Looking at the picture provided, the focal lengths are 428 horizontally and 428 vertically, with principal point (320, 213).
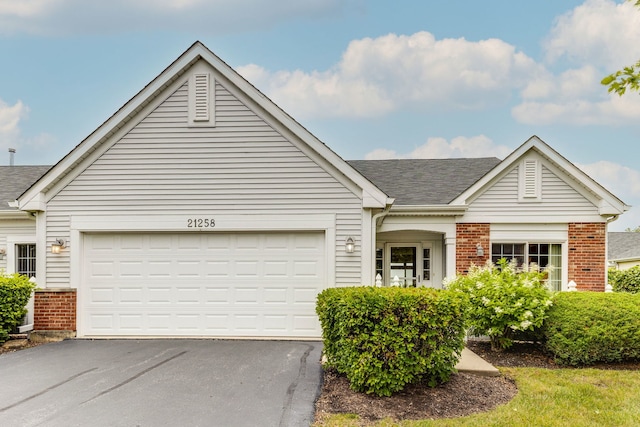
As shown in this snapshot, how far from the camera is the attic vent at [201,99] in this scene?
362 inches

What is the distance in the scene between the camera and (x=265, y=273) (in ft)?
30.1

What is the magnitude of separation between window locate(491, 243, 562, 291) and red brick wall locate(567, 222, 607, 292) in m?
0.30

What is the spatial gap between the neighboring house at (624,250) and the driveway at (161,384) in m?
22.8

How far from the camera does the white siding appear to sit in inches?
427

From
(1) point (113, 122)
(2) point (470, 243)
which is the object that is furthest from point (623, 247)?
(1) point (113, 122)

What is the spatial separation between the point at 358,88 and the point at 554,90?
7560mm

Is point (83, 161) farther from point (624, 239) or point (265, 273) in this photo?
point (624, 239)

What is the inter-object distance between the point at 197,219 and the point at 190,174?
982 mm

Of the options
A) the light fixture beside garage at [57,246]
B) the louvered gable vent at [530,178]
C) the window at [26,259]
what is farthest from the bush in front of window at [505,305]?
the window at [26,259]

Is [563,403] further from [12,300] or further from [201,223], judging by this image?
[12,300]

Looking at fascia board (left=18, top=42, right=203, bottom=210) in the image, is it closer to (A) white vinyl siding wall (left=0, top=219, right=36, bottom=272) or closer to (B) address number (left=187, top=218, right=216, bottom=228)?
(B) address number (left=187, top=218, right=216, bottom=228)

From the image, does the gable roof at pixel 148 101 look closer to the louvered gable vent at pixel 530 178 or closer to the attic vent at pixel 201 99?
the attic vent at pixel 201 99

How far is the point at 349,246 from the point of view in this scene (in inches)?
349

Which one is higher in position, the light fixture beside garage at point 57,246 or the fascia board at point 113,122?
the fascia board at point 113,122
